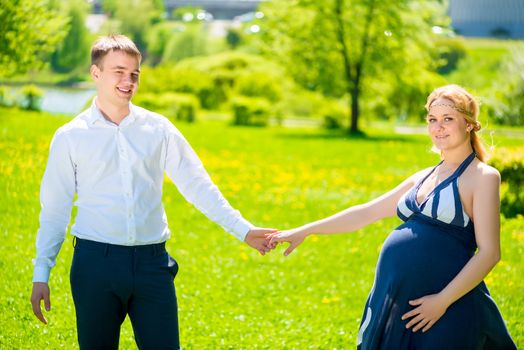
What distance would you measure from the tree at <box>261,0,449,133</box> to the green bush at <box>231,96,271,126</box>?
1.81m

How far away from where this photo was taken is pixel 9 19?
373 inches

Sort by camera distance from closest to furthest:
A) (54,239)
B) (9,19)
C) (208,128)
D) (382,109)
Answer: (54,239), (9,19), (208,128), (382,109)

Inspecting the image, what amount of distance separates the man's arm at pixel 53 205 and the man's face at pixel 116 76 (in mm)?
286

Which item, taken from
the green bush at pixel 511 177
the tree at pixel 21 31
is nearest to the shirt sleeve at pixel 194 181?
the tree at pixel 21 31

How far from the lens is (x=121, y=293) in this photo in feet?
11.3

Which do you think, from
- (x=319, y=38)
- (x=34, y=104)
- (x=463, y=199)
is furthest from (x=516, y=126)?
(x=463, y=199)

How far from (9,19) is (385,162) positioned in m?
10.1

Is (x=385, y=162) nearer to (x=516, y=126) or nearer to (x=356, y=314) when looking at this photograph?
(x=356, y=314)

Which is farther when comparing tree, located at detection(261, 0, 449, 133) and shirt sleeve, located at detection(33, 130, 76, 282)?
tree, located at detection(261, 0, 449, 133)

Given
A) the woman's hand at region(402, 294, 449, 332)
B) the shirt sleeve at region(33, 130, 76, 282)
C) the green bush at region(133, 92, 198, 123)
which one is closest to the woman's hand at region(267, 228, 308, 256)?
the woman's hand at region(402, 294, 449, 332)

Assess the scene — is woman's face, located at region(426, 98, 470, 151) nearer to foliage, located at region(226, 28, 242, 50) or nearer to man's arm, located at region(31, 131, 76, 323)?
man's arm, located at region(31, 131, 76, 323)

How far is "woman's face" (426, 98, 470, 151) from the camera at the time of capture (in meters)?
3.42

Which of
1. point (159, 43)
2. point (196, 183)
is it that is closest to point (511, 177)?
point (196, 183)

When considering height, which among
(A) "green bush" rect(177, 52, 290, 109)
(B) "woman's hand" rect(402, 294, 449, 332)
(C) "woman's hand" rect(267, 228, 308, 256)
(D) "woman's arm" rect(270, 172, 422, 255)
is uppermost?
(D) "woman's arm" rect(270, 172, 422, 255)
